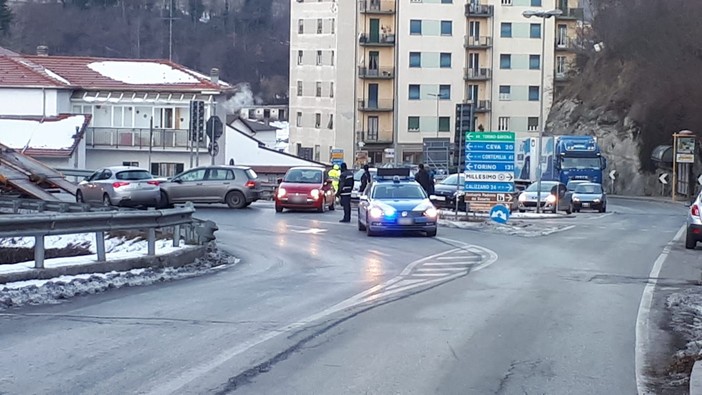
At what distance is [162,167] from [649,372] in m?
51.8

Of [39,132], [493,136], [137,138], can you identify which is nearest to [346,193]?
[493,136]

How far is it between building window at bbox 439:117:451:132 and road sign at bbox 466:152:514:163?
195 ft

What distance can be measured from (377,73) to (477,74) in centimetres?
882

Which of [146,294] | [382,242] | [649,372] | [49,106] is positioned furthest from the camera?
[49,106]

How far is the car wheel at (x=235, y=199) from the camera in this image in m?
36.6

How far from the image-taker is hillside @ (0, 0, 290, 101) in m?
101

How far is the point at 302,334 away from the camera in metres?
10.9

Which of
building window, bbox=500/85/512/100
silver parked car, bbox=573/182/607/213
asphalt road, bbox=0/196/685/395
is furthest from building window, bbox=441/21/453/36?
asphalt road, bbox=0/196/685/395

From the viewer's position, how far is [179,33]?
114 metres

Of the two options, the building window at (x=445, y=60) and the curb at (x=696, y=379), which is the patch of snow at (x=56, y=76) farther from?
the curb at (x=696, y=379)

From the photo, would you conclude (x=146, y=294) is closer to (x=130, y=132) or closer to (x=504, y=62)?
(x=130, y=132)

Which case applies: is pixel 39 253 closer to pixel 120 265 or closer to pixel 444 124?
pixel 120 265

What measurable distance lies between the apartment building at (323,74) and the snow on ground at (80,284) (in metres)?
74.8

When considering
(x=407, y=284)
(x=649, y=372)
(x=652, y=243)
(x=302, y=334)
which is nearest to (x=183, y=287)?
(x=407, y=284)
